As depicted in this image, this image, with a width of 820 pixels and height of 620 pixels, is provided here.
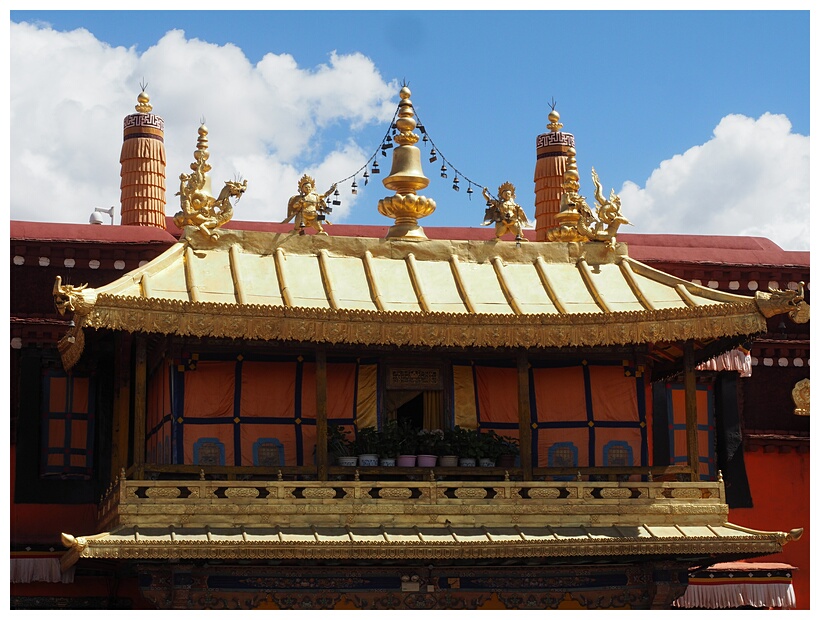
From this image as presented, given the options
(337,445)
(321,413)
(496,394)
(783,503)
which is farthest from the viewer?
(783,503)

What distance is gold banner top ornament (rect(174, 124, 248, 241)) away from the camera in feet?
69.2

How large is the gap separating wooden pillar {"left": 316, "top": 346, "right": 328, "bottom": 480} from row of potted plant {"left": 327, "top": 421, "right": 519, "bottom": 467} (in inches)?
15.0

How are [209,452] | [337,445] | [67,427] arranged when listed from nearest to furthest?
[209,452] → [337,445] → [67,427]

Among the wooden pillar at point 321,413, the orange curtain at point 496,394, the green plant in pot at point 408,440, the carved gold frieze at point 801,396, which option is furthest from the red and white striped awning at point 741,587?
the wooden pillar at point 321,413

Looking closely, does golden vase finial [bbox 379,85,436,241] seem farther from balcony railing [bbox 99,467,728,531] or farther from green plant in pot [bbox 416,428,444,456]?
balcony railing [bbox 99,467,728,531]

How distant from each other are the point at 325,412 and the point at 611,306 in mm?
4045

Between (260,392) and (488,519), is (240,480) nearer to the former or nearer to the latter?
(260,392)

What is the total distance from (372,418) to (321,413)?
1019 mm

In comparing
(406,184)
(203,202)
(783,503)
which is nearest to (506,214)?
(406,184)

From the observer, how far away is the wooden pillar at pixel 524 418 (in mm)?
20234

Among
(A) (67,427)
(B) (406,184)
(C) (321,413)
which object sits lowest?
(A) (67,427)

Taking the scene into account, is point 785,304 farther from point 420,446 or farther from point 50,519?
point 50,519

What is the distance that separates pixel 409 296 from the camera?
2062 cm

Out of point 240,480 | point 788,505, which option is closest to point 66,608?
point 240,480
